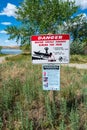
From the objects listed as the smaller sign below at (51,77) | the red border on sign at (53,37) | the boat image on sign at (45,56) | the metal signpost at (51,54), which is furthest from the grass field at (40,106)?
the red border on sign at (53,37)

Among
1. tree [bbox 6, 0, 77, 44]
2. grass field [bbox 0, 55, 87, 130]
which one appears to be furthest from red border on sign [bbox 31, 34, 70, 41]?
tree [bbox 6, 0, 77, 44]

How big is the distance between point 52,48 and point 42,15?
3093 centimetres

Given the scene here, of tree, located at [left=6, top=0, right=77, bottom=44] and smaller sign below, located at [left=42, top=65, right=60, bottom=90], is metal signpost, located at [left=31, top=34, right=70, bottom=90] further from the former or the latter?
tree, located at [left=6, top=0, right=77, bottom=44]

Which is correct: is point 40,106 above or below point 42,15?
below

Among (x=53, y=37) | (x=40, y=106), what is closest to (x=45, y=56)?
A: (x=53, y=37)

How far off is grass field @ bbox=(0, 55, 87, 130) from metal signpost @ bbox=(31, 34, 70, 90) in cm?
36

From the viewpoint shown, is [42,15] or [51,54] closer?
[51,54]

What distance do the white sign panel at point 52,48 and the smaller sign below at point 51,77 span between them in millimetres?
139

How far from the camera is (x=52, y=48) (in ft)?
20.1

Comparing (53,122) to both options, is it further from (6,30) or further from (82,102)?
(6,30)

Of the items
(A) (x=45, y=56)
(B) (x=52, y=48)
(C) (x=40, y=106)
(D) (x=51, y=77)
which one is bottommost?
(C) (x=40, y=106)

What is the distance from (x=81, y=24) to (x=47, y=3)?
681 cm

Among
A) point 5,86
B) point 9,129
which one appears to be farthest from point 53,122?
point 5,86

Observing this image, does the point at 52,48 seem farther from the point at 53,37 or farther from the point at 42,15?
the point at 42,15
